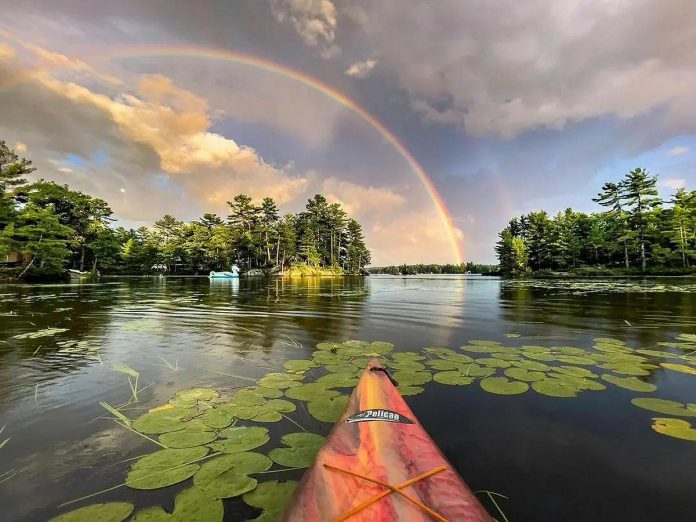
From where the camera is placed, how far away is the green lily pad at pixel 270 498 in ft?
7.26

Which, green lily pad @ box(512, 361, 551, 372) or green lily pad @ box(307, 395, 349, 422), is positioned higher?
green lily pad @ box(512, 361, 551, 372)

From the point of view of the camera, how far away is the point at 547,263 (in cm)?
5656

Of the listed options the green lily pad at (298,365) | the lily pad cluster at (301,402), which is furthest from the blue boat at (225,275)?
the green lily pad at (298,365)

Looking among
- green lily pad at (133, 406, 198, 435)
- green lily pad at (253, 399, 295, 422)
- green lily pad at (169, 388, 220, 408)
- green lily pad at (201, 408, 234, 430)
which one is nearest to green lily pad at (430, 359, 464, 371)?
green lily pad at (253, 399, 295, 422)

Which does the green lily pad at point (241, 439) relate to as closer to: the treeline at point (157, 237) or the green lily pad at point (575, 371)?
the green lily pad at point (575, 371)

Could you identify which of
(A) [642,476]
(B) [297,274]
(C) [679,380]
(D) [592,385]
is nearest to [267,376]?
(A) [642,476]

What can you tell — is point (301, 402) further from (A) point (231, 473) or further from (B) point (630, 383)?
(B) point (630, 383)

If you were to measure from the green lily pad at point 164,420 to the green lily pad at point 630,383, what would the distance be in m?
6.02

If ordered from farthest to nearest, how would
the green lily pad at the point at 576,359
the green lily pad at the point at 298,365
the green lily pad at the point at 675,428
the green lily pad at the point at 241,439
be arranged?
the green lily pad at the point at 576,359, the green lily pad at the point at 298,365, the green lily pad at the point at 675,428, the green lily pad at the point at 241,439

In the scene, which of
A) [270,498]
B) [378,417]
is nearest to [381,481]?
[378,417]

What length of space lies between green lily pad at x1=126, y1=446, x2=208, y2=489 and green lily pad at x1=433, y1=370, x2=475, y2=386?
356 cm

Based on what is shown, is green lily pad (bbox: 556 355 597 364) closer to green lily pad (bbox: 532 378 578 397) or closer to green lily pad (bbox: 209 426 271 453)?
green lily pad (bbox: 532 378 578 397)

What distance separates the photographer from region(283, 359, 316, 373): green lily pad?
5465 millimetres

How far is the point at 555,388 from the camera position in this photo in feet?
14.7
